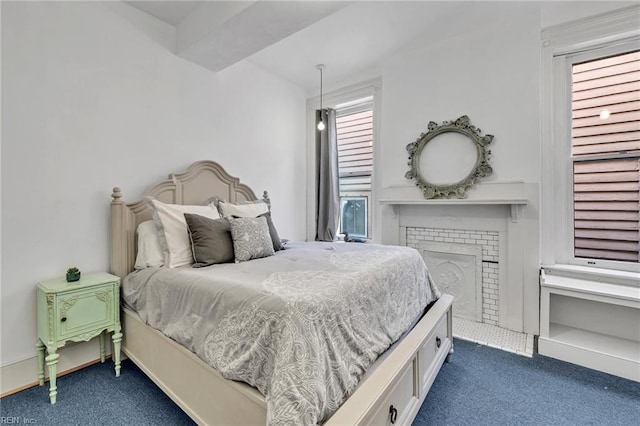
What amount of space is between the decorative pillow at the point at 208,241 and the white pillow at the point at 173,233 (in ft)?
0.23

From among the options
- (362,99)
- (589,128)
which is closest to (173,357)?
(362,99)

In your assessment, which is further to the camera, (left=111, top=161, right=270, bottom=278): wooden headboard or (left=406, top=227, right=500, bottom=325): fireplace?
(left=406, top=227, right=500, bottom=325): fireplace

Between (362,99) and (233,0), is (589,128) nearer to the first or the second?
(362,99)

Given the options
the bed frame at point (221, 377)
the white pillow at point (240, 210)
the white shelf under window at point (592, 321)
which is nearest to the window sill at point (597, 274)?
the white shelf under window at point (592, 321)

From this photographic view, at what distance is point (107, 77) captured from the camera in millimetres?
2236

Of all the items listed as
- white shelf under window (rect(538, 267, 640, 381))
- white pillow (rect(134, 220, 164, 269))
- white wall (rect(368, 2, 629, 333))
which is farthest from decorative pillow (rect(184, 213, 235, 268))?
white shelf under window (rect(538, 267, 640, 381))

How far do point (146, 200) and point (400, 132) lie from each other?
8.65 ft

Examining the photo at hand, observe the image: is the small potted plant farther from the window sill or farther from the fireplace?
the window sill

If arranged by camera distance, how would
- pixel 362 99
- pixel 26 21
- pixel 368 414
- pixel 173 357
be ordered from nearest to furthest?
pixel 368 414 → pixel 173 357 → pixel 26 21 → pixel 362 99

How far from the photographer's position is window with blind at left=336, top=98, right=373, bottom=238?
12.4ft

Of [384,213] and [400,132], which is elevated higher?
[400,132]

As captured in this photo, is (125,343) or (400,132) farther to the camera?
(400,132)

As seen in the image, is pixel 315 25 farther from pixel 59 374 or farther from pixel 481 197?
pixel 59 374

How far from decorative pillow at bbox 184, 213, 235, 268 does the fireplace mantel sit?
187 centimetres
